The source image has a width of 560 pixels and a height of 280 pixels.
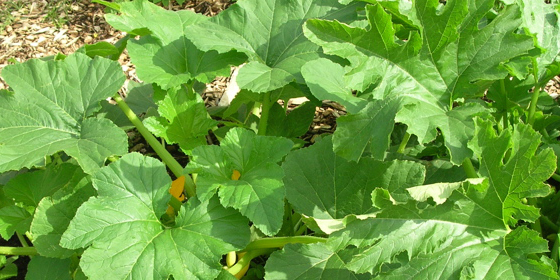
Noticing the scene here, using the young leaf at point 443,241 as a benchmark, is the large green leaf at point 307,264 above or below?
below

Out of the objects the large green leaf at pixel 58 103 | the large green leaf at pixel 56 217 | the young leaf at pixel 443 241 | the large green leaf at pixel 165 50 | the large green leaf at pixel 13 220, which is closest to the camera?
the young leaf at pixel 443 241

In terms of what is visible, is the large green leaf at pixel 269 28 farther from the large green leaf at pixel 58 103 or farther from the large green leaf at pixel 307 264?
the large green leaf at pixel 307 264

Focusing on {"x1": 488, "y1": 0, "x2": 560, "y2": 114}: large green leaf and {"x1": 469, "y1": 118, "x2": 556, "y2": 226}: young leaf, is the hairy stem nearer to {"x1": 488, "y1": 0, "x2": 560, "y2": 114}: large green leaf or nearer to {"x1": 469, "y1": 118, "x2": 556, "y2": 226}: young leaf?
{"x1": 469, "y1": 118, "x2": 556, "y2": 226}: young leaf

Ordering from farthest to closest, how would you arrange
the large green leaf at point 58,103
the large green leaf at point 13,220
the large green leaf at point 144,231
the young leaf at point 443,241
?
the large green leaf at point 13,220, the large green leaf at point 58,103, the large green leaf at point 144,231, the young leaf at point 443,241

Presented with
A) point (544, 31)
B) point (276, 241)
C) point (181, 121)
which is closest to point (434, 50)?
point (544, 31)

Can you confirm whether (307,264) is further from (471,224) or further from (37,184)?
(37,184)

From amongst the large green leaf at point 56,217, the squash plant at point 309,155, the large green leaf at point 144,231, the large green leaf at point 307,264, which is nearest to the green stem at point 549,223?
the squash plant at point 309,155
